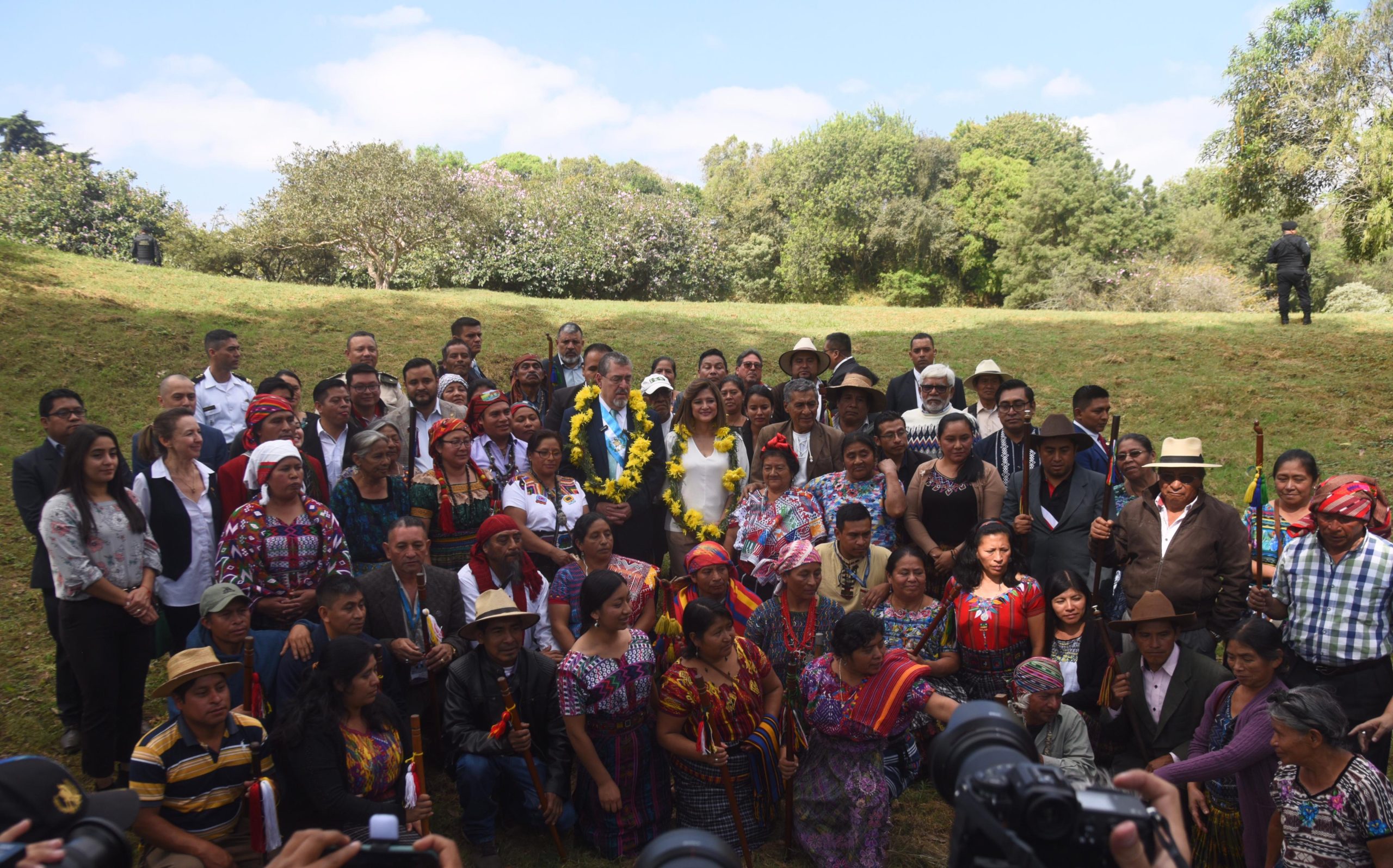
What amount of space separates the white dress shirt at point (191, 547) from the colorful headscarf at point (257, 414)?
47 cm

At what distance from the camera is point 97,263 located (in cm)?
1627

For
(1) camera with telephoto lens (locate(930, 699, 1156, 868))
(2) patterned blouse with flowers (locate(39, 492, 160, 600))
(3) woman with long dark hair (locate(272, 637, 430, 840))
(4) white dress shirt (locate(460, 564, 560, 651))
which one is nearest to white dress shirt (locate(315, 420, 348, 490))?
(4) white dress shirt (locate(460, 564, 560, 651))

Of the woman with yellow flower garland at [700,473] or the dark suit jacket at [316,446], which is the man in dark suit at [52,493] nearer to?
the dark suit jacket at [316,446]

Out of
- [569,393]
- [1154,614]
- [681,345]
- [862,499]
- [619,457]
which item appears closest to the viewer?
[1154,614]

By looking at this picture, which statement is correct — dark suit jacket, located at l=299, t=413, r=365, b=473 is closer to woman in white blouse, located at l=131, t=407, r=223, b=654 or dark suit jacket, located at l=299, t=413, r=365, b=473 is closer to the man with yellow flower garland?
woman in white blouse, located at l=131, t=407, r=223, b=654

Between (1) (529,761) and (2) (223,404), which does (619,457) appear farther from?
(2) (223,404)

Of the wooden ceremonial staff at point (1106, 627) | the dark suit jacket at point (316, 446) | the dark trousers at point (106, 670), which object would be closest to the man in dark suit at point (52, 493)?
the dark trousers at point (106, 670)

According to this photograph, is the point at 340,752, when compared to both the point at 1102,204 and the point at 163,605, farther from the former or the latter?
the point at 1102,204

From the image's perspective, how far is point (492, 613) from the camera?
4.91 meters

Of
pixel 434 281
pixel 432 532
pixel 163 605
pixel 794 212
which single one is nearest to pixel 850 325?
pixel 434 281

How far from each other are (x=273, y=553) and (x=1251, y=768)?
4911mm

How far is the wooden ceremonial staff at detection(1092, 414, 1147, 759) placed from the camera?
489 centimetres

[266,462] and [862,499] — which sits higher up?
[266,462]

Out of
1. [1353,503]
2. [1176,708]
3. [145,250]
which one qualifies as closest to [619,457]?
[1176,708]
